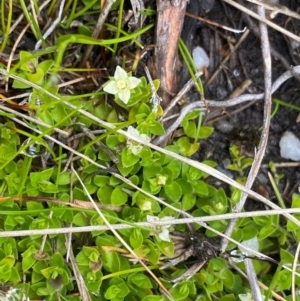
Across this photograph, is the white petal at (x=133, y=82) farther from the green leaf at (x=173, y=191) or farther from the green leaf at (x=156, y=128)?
the green leaf at (x=173, y=191)

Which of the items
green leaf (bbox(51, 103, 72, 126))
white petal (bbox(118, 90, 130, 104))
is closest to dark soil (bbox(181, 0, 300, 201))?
white petal (bbox(118, 90, 130, 104))

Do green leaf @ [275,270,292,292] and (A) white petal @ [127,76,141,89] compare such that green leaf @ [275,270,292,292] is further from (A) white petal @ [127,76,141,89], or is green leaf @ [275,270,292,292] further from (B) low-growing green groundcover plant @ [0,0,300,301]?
(A) white petal @ [127,76,141,89]

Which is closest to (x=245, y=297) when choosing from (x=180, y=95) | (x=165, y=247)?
(x=165, y=247)

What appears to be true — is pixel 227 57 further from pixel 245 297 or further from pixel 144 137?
pixel 245 297

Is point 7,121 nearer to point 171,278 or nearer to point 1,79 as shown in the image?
point 1,79

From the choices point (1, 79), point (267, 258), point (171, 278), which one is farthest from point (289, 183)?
→ point (1, 79)

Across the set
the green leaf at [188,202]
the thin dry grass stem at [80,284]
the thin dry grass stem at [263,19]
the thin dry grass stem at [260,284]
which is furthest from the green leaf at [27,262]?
the thin dry grass stem at [263,19]

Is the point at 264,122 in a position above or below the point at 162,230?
above
